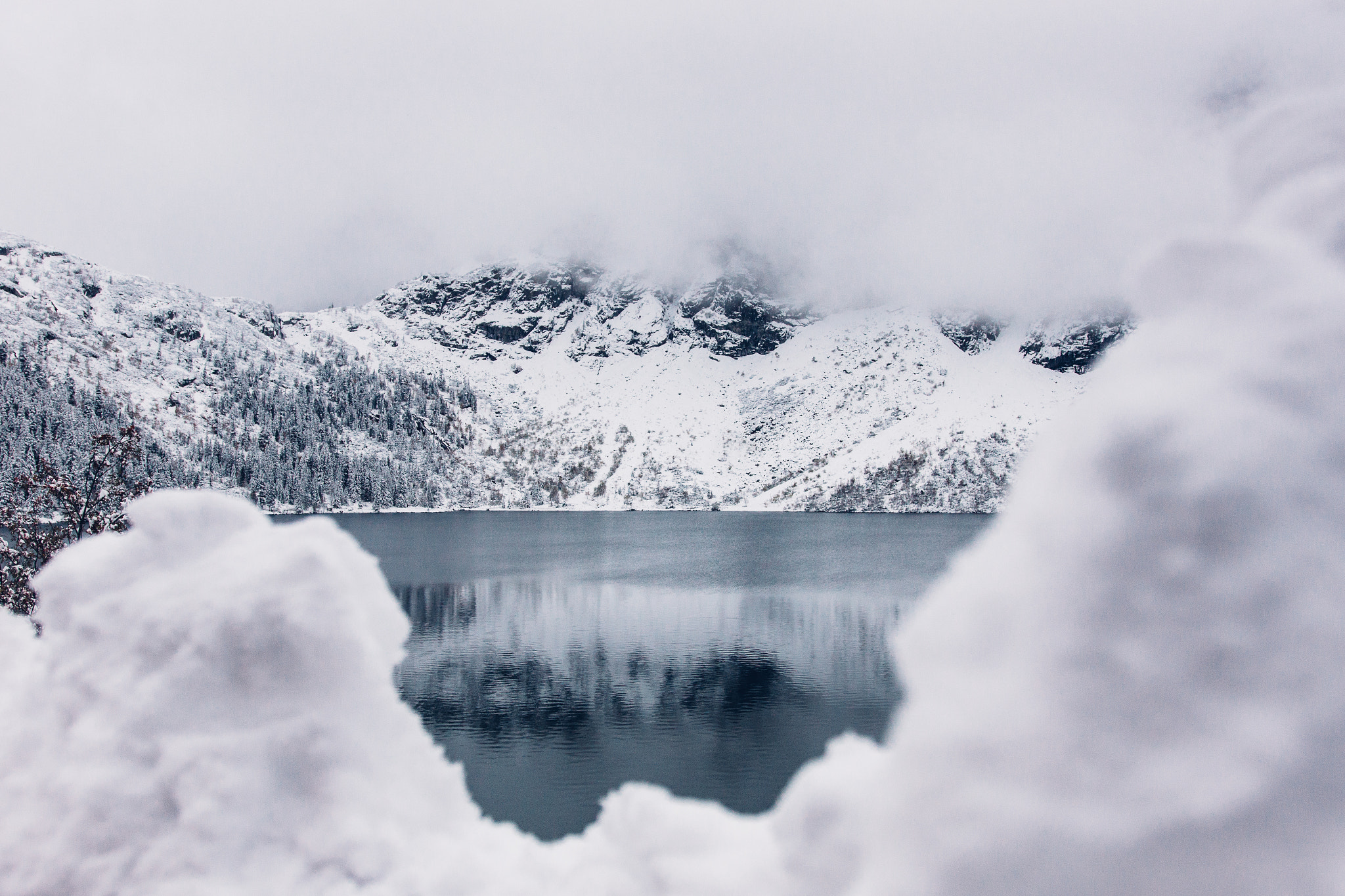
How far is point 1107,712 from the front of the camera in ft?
12.3

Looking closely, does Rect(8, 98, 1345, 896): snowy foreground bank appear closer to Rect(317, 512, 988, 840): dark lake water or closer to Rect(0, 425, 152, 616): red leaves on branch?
Rect(317, 512, 988, 840): dark lake water

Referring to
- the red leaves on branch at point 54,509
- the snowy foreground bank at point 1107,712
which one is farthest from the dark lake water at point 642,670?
the snowy foreground bank at point 1107,712

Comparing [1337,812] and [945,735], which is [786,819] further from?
[1337,812]

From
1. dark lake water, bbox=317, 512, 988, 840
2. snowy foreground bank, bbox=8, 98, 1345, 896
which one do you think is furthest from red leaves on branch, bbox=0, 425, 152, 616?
snowy foreground bank, bbox=8, 98, 1345, 896

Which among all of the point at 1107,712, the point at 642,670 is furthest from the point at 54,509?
the point at 1107,712

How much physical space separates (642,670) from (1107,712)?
50623mm

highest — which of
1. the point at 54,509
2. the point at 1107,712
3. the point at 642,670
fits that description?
the point at 54,509

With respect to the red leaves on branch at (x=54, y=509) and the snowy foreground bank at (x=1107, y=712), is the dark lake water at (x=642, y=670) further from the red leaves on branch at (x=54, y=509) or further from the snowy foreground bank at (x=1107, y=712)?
the snowy foreground bank at (x=1107, y=712)

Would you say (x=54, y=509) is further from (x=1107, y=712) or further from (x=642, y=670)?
(x=1107, y=712)

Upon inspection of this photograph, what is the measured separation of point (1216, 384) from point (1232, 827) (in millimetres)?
2210

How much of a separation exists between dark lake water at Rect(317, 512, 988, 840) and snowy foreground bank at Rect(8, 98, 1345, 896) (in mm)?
23860

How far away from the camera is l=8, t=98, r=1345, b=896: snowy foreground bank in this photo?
3.55 meters

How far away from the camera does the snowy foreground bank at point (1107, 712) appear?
3.55 m

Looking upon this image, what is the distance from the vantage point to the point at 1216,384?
4008 mm
